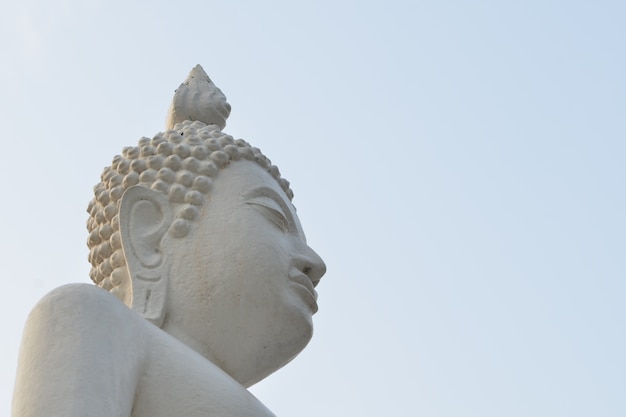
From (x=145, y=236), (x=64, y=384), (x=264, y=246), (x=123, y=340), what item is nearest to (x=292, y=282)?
(x=264, y=246)

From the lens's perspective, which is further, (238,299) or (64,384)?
(238,299)

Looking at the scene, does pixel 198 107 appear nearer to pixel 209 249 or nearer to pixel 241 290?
pixel 209 249

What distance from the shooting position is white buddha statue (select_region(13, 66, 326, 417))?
4895mm

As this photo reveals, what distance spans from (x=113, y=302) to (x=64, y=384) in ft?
1.85

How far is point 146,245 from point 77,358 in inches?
48.4

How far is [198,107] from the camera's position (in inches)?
275

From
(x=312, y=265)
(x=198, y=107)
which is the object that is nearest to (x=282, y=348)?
(x=312, y=265)

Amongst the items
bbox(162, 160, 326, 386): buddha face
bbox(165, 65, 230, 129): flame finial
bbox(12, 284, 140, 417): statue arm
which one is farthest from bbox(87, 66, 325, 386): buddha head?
bbox(12, 284, 140, 417): statue arm

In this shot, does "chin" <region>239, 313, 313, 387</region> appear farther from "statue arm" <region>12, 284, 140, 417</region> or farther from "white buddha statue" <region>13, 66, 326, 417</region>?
"statue arm" <region>12, 284, 140, 417</region>

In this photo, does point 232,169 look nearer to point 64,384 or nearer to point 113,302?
point 113,302

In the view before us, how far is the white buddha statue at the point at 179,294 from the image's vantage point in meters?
4.89

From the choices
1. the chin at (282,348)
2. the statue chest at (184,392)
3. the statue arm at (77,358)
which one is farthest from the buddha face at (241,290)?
the statue arm at (77,358)

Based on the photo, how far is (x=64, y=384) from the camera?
472 centimetres

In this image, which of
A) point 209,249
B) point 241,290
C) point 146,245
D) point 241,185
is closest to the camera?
point 241,290
